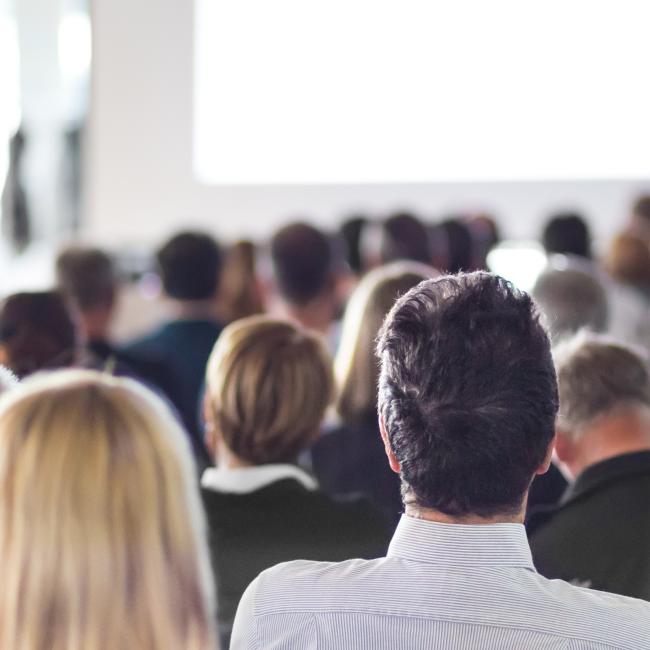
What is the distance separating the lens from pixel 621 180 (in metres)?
7.16

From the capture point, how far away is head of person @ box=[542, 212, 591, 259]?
16.3 feet

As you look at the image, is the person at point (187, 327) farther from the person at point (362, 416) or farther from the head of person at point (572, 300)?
the head of person at point (572, 300)

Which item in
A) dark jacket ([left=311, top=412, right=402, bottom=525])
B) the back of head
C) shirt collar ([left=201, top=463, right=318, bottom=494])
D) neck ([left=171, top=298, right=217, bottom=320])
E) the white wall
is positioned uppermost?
the white wall

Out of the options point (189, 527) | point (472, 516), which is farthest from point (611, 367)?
point (189, 527)

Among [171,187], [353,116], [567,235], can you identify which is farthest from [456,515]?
[171,187]

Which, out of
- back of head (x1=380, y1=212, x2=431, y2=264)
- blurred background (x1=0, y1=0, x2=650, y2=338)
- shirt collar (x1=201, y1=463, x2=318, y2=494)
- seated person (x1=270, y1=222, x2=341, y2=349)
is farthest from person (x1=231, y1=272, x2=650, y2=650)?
blurred background (x1=0, y1=0, x2=650, y2=338)

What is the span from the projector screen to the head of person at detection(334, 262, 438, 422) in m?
4.63

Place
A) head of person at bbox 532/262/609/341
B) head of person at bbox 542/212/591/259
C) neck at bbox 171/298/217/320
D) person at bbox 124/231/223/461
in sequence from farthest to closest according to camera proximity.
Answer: head of person at bbox 542/212/591/259
neck at bbox 171/298/217/320
person at bbox 124/231/223/461
head of person at bbox 532/262/609/341

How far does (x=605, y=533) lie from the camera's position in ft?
5.82

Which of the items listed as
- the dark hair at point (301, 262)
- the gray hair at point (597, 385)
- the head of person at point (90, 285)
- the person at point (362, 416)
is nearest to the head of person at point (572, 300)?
the person at point (362, 416)

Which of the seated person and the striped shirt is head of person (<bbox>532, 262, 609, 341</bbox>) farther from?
the striped shirt

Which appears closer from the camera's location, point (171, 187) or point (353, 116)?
point (353, 116)

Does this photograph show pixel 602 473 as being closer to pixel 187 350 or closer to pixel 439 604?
pixel 439 604

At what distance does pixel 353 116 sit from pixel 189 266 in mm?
3783
